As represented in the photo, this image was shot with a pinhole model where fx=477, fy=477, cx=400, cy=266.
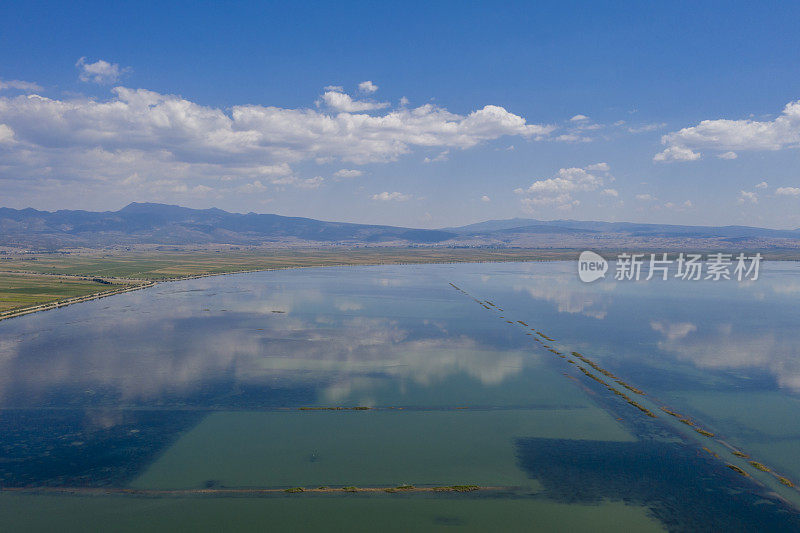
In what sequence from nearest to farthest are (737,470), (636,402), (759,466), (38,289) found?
1. (737,470)
2. (759,466)
3. (636,402)
4. (38,289)

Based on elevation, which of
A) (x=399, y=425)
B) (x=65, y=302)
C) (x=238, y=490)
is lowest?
(x=65, y=302)

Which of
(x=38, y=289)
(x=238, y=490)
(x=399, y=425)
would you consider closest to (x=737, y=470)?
(x=399, y=425)

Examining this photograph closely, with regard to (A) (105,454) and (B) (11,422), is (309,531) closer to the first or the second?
(A) (105,454)

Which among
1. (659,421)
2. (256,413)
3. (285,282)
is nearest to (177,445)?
(256,413)

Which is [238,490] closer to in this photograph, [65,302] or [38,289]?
[65,302]

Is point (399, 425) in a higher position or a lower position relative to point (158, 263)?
higher

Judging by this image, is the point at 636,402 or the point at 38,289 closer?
the point at 636,402

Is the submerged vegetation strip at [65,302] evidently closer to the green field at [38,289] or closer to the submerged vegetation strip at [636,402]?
the green field at [38,289]

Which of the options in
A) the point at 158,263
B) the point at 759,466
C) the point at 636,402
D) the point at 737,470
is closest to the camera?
the point at 737,470

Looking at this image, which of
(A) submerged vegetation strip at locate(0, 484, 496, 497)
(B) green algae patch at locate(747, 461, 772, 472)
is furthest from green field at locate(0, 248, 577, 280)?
(B) green algae patch at locate(747, 461, 772, 472)
